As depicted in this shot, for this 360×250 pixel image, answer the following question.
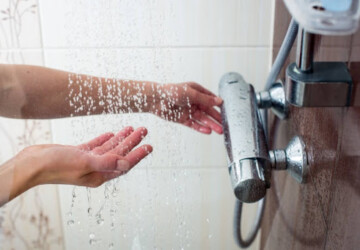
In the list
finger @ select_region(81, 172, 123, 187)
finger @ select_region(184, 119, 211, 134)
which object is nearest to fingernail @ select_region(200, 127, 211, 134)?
finger @ select_region(184, 119, 211, 134)

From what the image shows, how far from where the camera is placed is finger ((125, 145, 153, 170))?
27.2 inches

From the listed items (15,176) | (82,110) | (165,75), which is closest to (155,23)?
(165,75)

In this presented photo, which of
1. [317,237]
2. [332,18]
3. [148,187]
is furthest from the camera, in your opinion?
[148,187]

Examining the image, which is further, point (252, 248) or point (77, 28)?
point (252, 248)

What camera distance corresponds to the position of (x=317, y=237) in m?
0.57

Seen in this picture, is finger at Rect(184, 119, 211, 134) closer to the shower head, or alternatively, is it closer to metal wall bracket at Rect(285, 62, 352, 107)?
the shower head

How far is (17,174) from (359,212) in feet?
1.40

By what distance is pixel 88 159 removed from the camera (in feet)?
2.06

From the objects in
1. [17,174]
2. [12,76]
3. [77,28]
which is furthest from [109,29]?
[17,174]

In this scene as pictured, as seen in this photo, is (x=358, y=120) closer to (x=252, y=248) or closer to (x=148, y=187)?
(x=148, y=187)

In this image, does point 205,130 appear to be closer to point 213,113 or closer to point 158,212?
point 213,113

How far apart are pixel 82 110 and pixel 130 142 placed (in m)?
0.09

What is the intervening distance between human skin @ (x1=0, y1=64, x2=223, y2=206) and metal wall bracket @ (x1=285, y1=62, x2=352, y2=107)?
0.30 m

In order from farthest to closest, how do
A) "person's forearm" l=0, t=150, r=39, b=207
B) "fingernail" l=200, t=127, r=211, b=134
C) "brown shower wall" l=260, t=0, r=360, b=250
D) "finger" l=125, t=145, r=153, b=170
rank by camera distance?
"fingernail" l=200, t=127, r=211, b=134
"finger" l=125, t=145, r=153, b=170
"person's forearm" l=0, t=150, r=39, b=207
"brown shower wall" l=260, t=0, r=360, b=250
